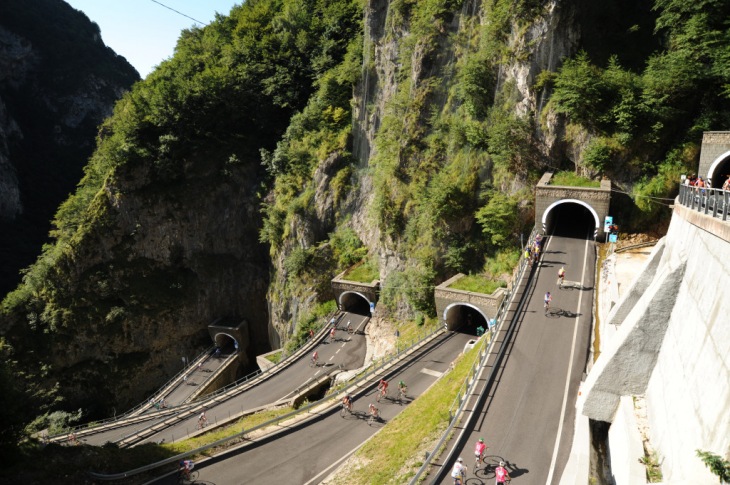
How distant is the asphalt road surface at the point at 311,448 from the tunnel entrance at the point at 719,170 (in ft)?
61.2

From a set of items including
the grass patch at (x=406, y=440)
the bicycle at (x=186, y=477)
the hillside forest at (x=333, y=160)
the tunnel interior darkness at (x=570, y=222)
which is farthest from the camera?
the tunnel interior darkness at (x=570, y=222)

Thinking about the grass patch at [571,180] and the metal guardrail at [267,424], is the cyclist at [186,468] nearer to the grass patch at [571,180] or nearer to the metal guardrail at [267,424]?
the metal guardrail at [267,424]

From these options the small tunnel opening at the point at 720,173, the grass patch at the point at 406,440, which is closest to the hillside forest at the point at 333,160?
the small tunnel opening at the point at 720,173

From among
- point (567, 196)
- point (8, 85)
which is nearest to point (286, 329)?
point (567, 196)

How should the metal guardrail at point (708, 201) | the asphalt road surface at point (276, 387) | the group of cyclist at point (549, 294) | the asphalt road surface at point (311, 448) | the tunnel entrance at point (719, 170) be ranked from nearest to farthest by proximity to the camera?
1. the metal guardrail at point (708, 201)
2. the asphalt road surface at point (311, 448)
3. the group of cyclist at point (549, 294)
4. the tunnel entrance at point (719, 170)
5. the asphalt road surface at point (276, 387)

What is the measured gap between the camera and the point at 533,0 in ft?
97.0

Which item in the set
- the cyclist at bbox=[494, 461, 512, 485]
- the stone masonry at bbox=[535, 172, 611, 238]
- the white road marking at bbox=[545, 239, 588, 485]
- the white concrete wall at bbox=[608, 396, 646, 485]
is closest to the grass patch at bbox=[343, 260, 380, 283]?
the stone masonry at bbox=[535, 172, 611, 238]

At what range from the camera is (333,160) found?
154 ft

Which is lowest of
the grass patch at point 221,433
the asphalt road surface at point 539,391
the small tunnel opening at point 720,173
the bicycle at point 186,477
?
the grass patch at point 221,433

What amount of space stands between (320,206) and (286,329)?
13861 millimetres

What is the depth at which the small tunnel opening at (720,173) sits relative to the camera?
2383 centimetres

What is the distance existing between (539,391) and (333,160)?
3474 centimetres

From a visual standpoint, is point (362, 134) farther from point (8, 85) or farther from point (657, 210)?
point (8, 85)

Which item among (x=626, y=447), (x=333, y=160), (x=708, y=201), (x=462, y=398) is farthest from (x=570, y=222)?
(x=333, y=160)
